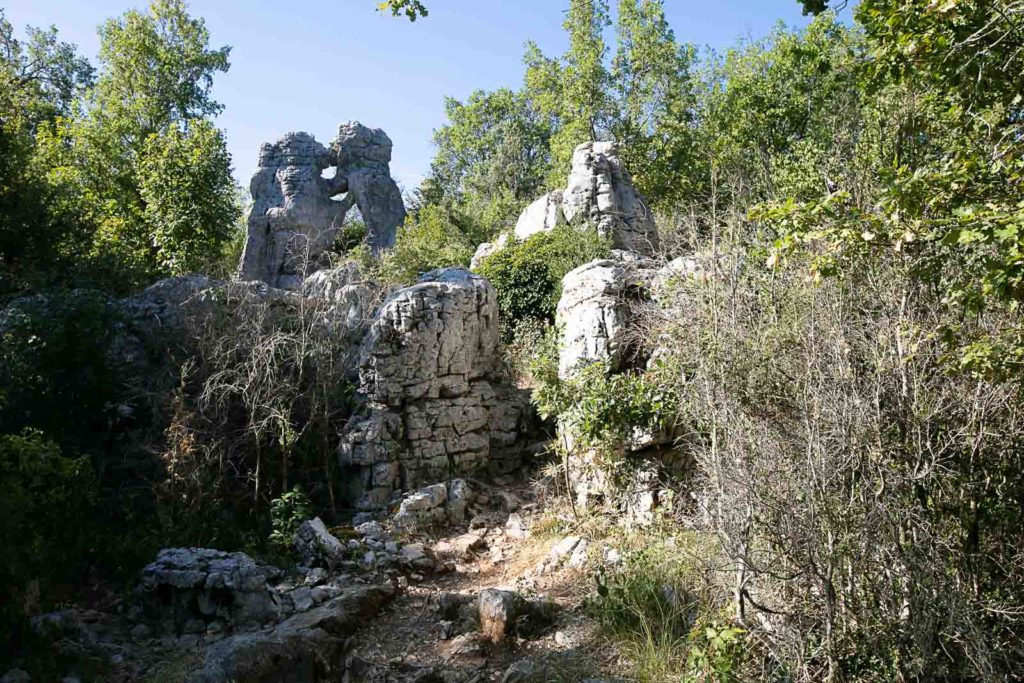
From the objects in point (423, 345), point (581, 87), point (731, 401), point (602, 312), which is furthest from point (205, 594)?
point (581, 87)

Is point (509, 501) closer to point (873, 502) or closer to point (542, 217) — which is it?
point (873, 502)

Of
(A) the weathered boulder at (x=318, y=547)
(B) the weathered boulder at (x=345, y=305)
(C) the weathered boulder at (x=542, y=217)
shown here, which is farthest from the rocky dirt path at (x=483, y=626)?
(C) the weathered boulder at (x=542, y=217)

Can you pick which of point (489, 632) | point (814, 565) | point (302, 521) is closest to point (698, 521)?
point (814, 565)

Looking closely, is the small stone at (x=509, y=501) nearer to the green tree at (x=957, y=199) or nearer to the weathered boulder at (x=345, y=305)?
the weathered boulder at (x=345, y=305)

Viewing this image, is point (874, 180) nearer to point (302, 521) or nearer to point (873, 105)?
point (302, 521)

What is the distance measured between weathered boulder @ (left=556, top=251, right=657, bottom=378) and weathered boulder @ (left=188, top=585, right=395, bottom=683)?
4.54 m

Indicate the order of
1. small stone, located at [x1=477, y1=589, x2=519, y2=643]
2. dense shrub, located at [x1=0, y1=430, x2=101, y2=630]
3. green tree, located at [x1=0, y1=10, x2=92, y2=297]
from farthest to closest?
green tree, located at [x1=0, y1=10, x2=92, y2=297] < small stone, located at [x1=477, y1=589, x2=519, y2=643] < dense shrub, located at [x1=0, y1=430, x2=101, y2=630]

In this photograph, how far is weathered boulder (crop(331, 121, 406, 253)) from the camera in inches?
952

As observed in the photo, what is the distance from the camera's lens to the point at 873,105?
698 inches

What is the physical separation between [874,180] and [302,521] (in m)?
7.45

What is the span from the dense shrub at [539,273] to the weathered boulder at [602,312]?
3706 millimetres

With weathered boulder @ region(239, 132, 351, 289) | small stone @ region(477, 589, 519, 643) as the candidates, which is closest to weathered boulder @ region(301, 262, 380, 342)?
small stone @ region(477, 589, 519, 643)

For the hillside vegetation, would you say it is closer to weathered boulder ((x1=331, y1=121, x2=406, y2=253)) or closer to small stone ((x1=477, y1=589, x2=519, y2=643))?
small stone ((x1=477, y1=589, x2=519, y2=643))

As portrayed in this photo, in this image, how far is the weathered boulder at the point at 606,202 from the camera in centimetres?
1762
